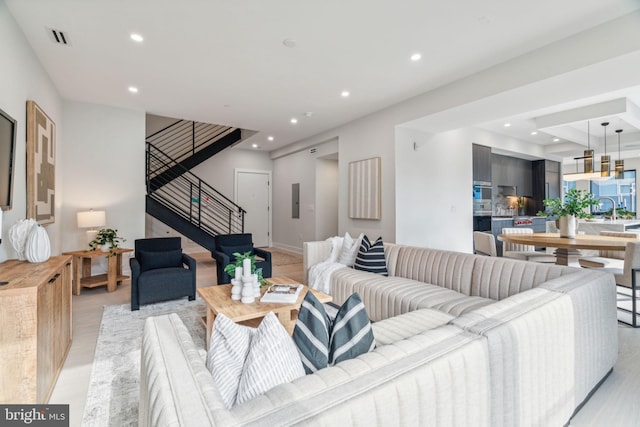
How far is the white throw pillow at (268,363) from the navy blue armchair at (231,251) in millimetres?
3257

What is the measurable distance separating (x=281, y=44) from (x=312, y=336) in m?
2.95

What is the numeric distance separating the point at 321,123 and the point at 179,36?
330cm

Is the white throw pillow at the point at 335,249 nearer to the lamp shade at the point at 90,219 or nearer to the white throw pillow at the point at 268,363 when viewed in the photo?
the white throw pillow at the point at 268,363

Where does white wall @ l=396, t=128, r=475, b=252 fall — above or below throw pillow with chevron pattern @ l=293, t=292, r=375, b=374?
above

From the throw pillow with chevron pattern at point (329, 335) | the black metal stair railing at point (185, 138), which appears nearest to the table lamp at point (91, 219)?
the black metal stair railing at point (185, 138)

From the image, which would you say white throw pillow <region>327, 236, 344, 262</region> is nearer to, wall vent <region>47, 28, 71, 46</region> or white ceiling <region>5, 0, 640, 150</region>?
white ceiling <region>5, 0, 640, 150</region>

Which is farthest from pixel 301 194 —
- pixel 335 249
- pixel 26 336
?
pixel 26 336

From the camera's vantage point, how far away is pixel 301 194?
7.65 meters

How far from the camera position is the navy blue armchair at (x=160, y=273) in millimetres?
3441

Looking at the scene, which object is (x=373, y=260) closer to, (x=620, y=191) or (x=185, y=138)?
(x=185, y=138)

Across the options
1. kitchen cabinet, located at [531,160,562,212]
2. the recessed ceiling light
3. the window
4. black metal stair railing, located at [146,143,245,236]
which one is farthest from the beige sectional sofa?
the window

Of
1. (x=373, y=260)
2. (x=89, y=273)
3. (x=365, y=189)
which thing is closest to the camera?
(x=373, y=260)

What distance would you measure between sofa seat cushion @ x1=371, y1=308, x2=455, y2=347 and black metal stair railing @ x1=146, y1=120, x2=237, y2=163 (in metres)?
6.98

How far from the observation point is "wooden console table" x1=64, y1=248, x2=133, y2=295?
4113 mm
